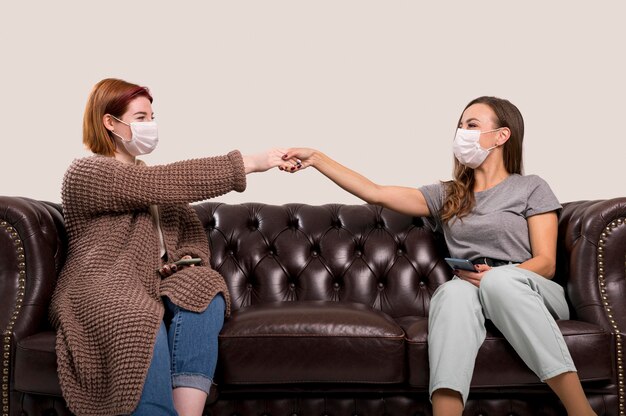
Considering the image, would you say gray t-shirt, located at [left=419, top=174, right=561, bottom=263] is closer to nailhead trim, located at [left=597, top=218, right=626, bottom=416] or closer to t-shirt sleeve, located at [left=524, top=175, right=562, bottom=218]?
t-shirt sleeve, located at [left=524, top=175, right=562, bottom=218]

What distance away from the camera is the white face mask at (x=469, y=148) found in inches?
105

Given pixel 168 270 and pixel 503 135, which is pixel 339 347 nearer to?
pixel 168 270

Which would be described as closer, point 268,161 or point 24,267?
point 24,267

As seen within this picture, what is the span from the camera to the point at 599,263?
231cm

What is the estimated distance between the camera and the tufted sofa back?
275 cm

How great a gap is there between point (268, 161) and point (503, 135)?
1.01 m

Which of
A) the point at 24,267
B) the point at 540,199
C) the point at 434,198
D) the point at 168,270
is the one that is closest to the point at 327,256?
the point at 434,198

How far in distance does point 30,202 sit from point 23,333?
49cm

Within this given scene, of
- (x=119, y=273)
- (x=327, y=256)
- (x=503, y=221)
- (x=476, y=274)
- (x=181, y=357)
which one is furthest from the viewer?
(x=327, y=256)

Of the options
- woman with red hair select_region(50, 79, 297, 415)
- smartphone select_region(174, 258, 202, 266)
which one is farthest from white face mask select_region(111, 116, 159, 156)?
smartphone select_region(174, 258, 202, 266)

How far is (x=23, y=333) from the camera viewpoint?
2.11m

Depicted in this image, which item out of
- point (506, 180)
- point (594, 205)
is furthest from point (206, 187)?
point (594, 205)

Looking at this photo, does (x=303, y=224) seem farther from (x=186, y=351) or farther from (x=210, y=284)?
(x=186, y=351)

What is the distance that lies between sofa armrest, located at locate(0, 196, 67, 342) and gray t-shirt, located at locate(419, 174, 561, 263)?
5.15 feet
